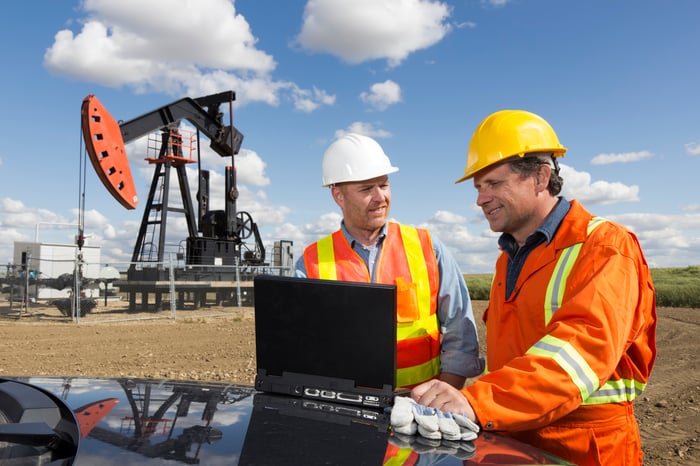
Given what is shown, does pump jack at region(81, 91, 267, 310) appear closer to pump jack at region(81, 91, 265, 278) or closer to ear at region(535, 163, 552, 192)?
pump jack at region(81, 91, 265, 278)

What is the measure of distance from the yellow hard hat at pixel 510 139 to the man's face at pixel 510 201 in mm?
64

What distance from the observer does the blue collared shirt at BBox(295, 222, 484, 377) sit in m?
2.93

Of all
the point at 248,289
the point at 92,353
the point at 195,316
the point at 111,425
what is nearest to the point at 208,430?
the point at 111,425

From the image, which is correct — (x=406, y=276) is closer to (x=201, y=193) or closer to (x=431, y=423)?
(x=431, y=423)

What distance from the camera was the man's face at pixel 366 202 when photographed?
3.13m

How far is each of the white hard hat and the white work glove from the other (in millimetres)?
1686

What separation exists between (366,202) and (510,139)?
92 centimetres

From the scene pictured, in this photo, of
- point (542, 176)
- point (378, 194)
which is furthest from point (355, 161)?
point (542, 176)

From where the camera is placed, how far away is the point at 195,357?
1027 centimetres

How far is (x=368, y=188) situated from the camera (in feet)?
10.5

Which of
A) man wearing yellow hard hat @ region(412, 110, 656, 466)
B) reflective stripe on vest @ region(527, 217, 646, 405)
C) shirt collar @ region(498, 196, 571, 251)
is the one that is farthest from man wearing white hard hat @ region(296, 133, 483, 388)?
reflective stripe on vest @ region(527, 217, 646, 405)

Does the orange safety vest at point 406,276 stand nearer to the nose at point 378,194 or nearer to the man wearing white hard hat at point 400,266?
the man wearing white hard hat at point 400,266

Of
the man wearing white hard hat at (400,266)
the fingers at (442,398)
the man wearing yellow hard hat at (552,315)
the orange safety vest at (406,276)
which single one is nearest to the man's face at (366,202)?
the man wearing white hard hat at (400,266)

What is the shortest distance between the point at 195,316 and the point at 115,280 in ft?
16.5
